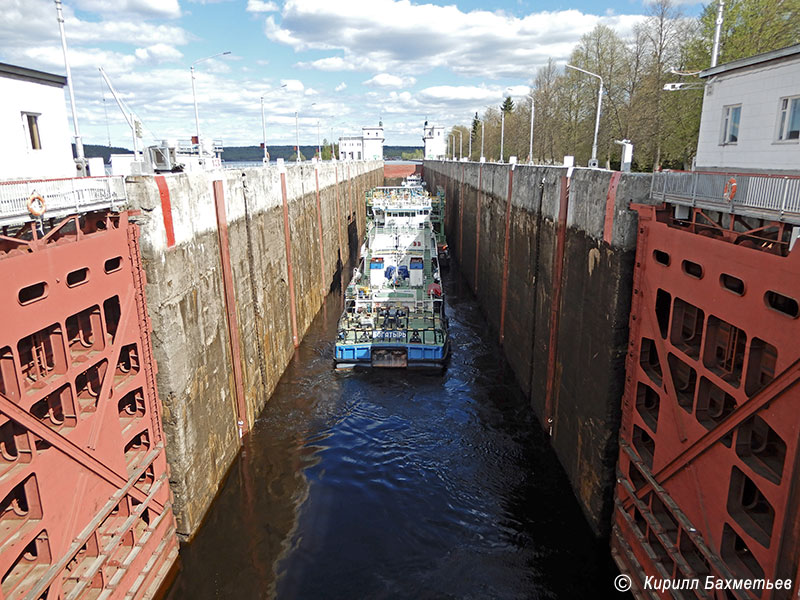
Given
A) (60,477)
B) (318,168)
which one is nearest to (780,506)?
(60,477)

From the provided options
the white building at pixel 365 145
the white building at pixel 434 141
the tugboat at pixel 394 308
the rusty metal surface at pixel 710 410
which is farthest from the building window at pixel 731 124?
the white building at pixel 434 141

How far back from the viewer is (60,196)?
908 centimetres

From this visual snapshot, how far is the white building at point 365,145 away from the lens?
130375 millimetres

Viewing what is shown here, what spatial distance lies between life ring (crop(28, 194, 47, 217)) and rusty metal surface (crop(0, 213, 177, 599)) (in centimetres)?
46

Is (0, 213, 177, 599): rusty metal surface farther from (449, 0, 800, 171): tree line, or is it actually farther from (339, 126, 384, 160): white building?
(339, 126, 384, 160): white building

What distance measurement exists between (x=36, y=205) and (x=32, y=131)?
5722 mm

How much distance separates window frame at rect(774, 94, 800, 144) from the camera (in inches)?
423

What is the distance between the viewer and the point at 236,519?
14.1 m

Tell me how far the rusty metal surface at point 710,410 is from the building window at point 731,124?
13.1 feet

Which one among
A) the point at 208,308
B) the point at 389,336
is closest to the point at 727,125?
the point at 208,308

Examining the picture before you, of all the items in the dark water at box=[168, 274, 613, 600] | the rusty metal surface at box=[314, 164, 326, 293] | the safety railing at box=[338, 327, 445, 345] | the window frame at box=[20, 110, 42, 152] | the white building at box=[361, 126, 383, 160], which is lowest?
the dark water at box=[168, 274, 613, 600]

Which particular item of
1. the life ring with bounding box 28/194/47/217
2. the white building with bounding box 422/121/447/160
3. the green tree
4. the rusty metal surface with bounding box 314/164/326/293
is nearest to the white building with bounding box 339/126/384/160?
the white building with bounding box 422/121/447/160

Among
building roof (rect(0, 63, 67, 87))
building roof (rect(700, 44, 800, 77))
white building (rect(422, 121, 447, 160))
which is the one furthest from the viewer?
white building (rect(422, 121, 447, 160))

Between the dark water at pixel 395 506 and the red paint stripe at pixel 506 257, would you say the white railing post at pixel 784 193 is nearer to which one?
the dark water at pixel 395 506
